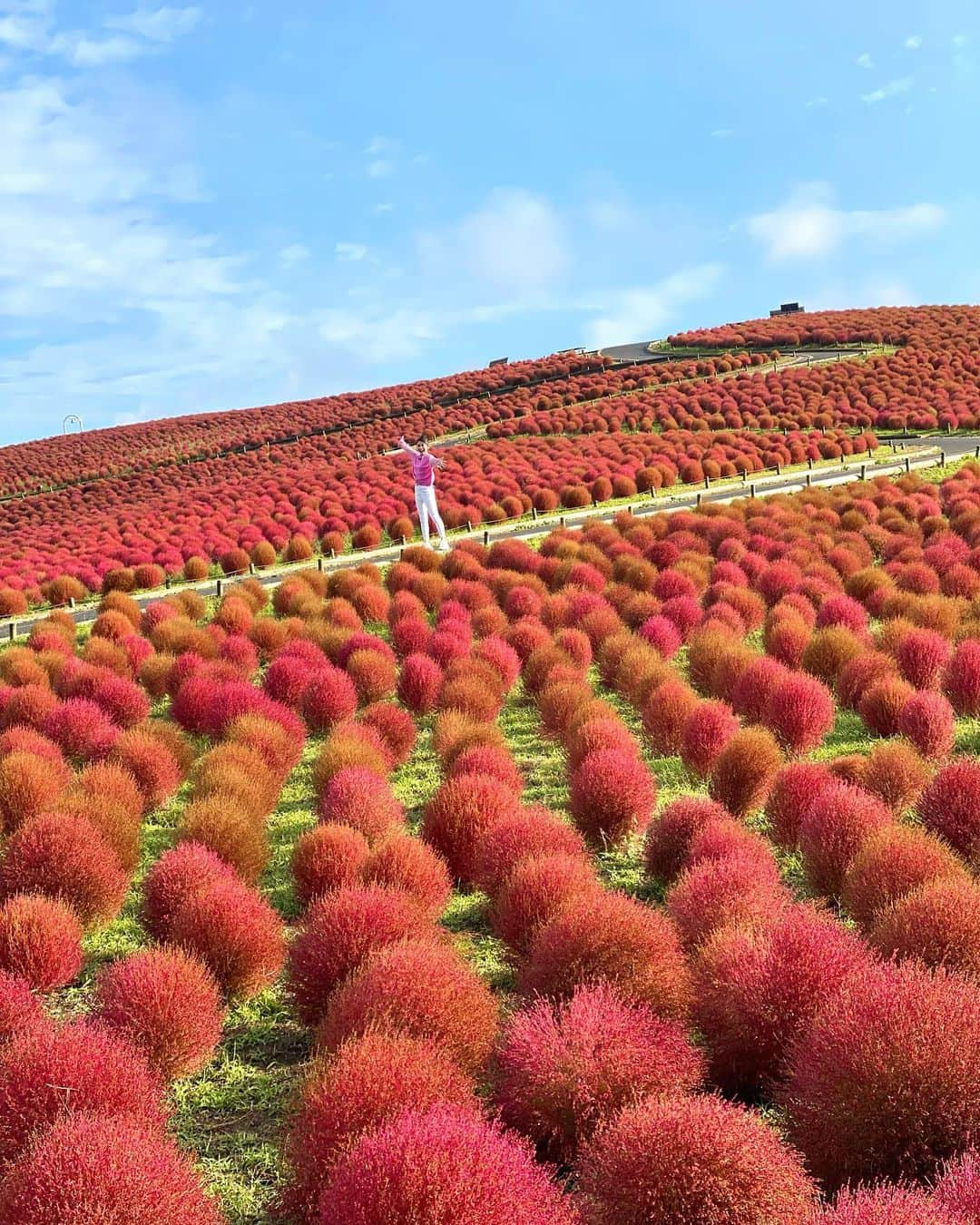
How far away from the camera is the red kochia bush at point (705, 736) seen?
26.7ft

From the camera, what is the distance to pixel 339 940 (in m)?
5.06

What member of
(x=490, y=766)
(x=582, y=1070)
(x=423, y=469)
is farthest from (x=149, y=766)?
(x=423, y=469)

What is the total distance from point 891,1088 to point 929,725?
5126 millimetres

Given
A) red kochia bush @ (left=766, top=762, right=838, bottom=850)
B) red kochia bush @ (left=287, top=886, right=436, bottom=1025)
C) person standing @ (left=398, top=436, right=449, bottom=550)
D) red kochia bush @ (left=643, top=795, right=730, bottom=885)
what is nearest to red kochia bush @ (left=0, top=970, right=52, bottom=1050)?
red kochia bush @ (left=287, top=886, right=436, bottom=1025)

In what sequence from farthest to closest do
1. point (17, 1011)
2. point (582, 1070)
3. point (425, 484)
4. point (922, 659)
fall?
point (425, 484), point (922, 659), point (17, 1011), point (582, 1070)

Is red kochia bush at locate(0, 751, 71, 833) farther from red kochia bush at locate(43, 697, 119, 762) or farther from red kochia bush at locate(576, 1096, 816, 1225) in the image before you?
red kochia bush at locate(576, 1096, 816, 1225)

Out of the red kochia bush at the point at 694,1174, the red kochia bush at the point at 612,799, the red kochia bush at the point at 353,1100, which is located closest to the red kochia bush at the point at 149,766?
the red kochia bush at the point at 612,799

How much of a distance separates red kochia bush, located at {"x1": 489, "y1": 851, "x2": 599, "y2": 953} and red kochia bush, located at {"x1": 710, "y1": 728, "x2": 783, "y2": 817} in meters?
2.12

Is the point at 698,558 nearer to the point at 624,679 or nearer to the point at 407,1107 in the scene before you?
the point at 624,679

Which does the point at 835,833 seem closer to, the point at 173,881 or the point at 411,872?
the point at 411,872

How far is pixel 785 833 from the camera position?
684 cm

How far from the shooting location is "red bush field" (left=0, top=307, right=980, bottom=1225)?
3.38 metres

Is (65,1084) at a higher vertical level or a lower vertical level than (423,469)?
lower

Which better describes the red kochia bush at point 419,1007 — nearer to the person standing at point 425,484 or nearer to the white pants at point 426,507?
the person standing at point 425,484
